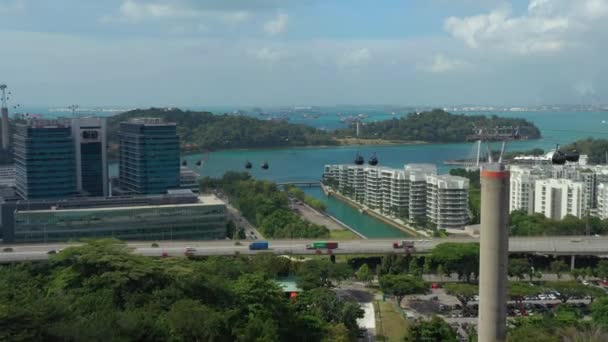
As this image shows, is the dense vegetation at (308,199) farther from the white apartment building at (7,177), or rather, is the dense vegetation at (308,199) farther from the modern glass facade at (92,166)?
the white apartment building at (7,177)

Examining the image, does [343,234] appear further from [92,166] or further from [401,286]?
[92,166]

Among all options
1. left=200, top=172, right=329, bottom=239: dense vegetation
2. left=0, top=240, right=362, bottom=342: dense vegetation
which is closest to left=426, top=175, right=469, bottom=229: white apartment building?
left=200, top=172, right=329, bottom=239: dense vegetation

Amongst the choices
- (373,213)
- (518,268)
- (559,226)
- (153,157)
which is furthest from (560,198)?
(153,157)

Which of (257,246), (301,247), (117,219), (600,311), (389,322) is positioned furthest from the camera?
(117,219)

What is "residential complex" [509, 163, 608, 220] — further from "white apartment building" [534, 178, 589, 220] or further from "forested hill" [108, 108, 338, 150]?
"forested hill" [108, 108, 338, 150]

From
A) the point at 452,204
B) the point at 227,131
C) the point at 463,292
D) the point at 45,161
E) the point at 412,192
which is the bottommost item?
the point at 463,292


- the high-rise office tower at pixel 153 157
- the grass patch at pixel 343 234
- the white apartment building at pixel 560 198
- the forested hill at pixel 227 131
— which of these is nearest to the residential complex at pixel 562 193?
the white apartment building at pixel 560 198
